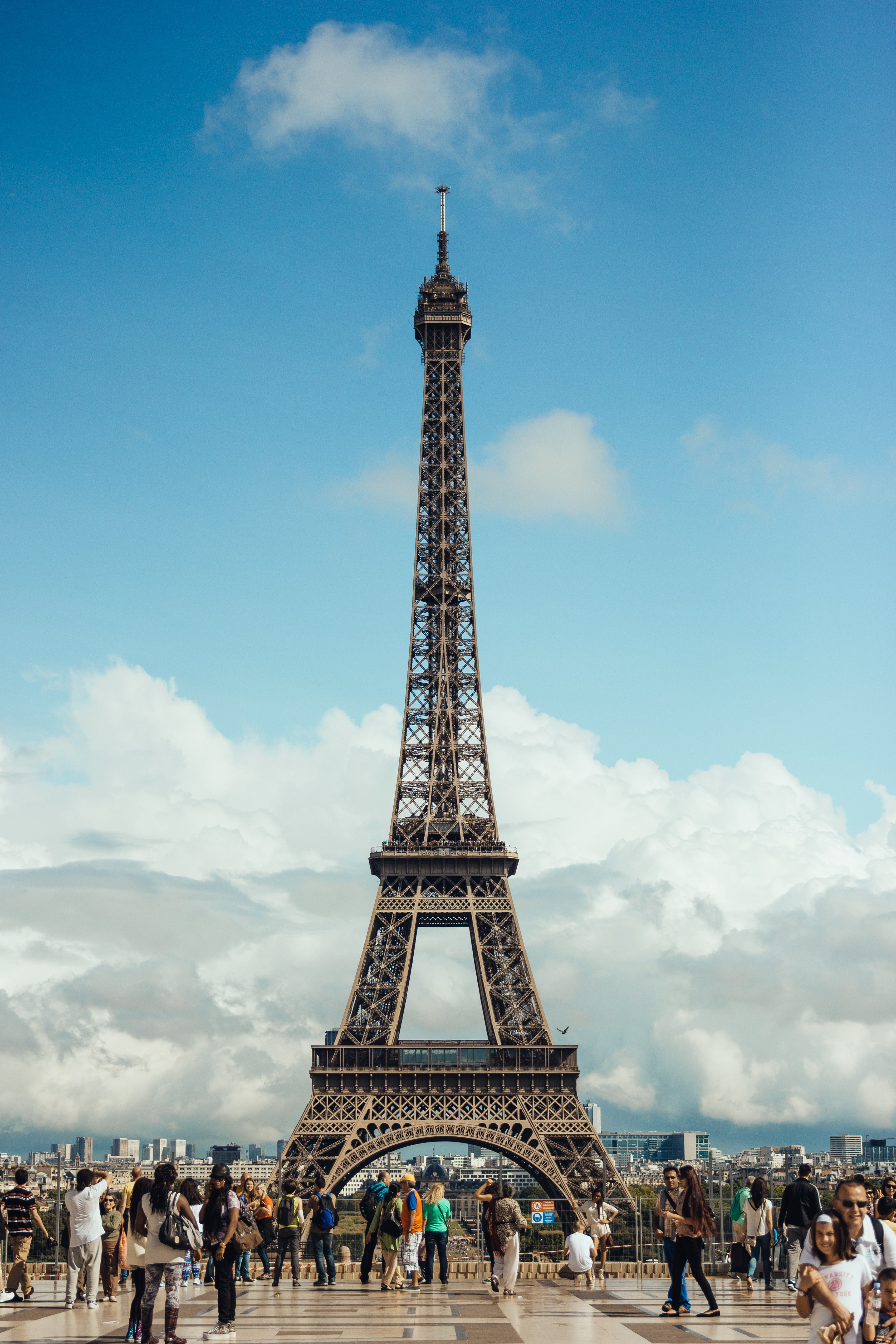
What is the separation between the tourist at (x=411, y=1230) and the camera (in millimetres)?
25688

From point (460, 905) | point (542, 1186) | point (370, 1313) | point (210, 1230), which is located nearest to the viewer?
point (210, 1230)

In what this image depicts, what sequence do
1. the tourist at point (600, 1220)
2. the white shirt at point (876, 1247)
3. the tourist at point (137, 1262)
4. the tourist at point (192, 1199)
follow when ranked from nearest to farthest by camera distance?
the white shirt at point (876, 1247) → the tourist at point (137, 1262) → the tourist at point (192, 1199) → the tourist at point (600, 1220)

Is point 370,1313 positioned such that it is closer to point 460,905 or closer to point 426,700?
point 460,905

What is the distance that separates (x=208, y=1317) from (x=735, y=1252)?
11626 millimetres

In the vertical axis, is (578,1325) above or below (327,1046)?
below

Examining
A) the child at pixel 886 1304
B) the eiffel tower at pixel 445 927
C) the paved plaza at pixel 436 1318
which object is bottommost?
the paved plaza at pixel 436 1318

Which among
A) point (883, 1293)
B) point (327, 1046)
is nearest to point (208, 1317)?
point (883, 1293)

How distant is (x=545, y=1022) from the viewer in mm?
66750

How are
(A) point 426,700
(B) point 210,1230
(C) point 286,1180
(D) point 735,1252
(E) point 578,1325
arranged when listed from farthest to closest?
(A) point 426,700, (D) point 735,1252, (C) point 286,1180, (E) point 578,1325, (B) point 210,1230

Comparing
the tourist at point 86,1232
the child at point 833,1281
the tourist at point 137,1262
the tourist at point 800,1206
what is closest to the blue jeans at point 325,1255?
the tourist at point 86,1232

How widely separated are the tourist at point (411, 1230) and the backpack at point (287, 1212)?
7.30ft

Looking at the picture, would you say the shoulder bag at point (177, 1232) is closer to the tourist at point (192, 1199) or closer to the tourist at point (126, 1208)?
the tourist at point (192, 1199)

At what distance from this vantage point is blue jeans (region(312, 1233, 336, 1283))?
26281 mm

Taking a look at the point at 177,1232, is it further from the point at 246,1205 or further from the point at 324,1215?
the point at 246,1205
